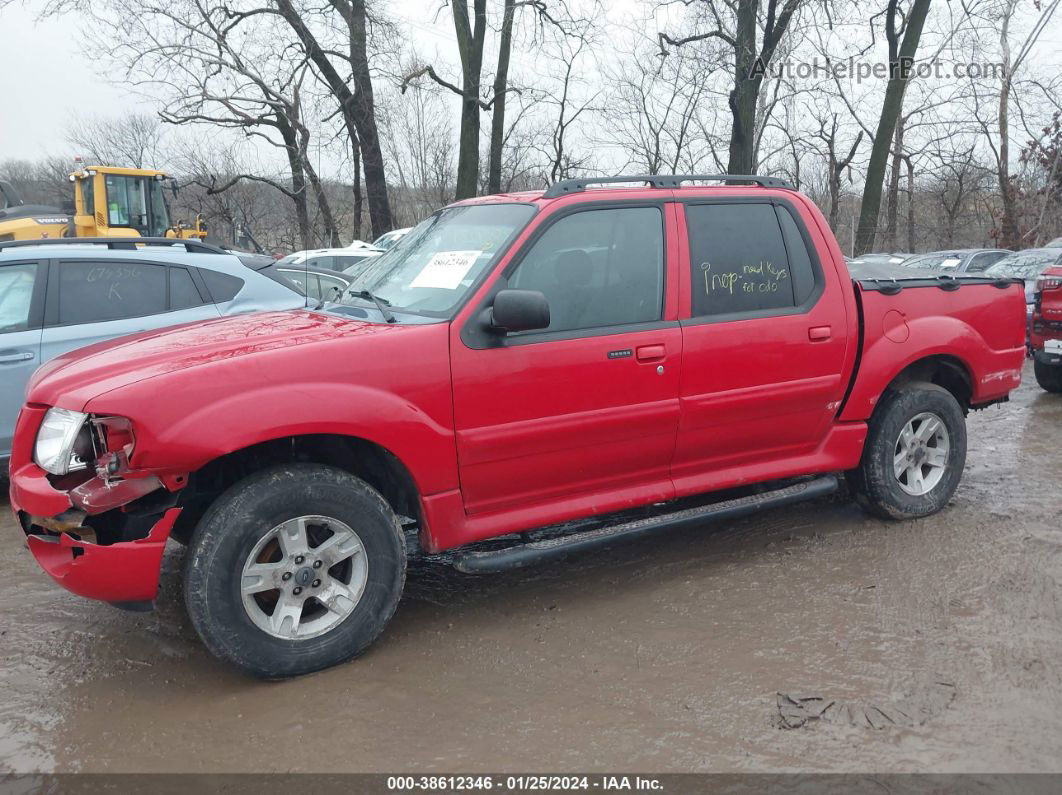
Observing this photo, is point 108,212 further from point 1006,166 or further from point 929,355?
point 1006,166

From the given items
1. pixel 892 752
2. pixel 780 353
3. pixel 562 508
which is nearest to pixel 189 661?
pixel 562 508

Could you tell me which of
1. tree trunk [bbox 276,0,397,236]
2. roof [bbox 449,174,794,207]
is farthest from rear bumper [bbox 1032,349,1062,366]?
tree trunk [bbox 276,0,397,236]

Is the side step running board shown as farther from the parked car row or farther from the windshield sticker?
the parked car row

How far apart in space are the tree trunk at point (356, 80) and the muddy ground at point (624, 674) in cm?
1879

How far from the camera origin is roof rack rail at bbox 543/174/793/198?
3977 mm

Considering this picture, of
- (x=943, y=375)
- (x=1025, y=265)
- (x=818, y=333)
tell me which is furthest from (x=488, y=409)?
(x=1025, y=265)

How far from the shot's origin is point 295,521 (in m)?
3.29

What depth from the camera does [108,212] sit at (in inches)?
706

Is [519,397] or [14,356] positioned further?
[14,356]

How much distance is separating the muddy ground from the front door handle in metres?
1.45

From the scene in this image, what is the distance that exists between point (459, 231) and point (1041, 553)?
11.6 ft

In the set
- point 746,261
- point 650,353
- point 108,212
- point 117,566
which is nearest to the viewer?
point 117,566

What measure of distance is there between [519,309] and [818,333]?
6.09 feet

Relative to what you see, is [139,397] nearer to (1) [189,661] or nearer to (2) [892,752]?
(1) [189,661]
